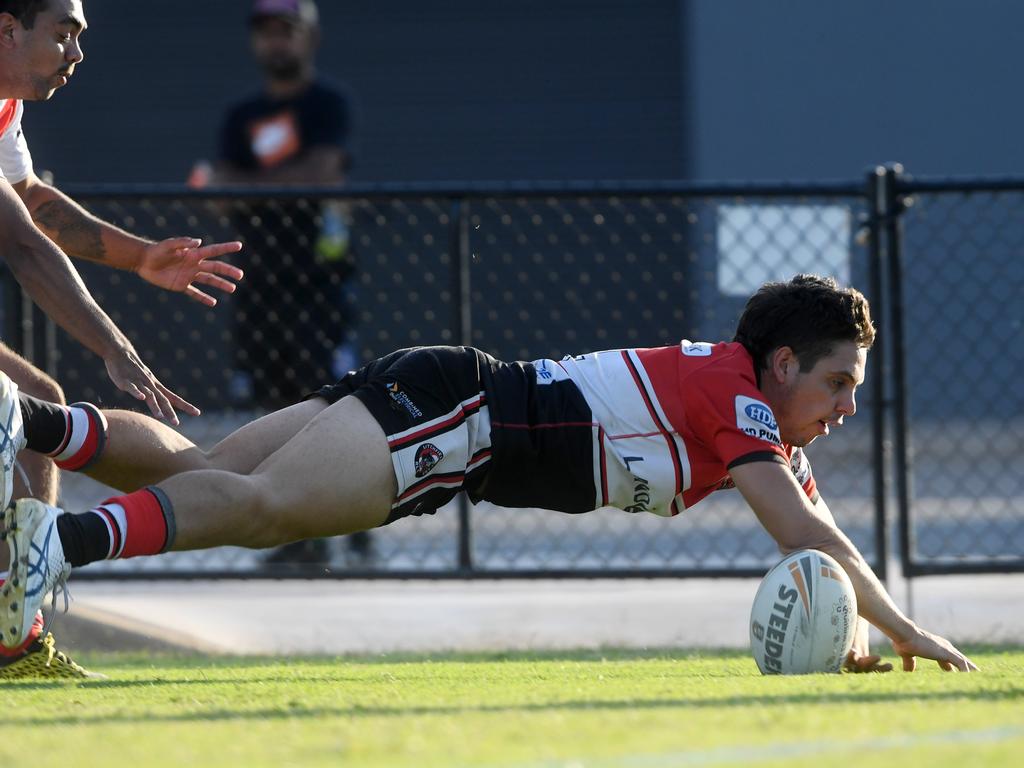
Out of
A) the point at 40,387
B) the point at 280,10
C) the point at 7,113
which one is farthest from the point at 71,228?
the point at 280,10

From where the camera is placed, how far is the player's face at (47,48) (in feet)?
15.1

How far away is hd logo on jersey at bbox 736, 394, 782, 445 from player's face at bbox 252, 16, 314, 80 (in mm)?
6275

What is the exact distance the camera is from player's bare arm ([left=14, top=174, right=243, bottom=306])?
16.0 ft

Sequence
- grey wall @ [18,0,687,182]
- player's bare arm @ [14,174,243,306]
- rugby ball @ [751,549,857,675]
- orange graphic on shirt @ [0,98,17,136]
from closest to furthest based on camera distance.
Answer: rugby ball @ [751,549,857,675] < orange graphic on shirt @ [0,98,17,136] < player's bare arm @ [14,174,243,306] < grey wall @ [18,0,687,182]

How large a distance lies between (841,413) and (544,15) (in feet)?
35.9

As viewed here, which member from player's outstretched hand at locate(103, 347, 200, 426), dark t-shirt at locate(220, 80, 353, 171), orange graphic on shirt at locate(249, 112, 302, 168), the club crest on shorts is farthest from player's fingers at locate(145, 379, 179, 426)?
orange graphic on shirt at locate(249, 112, 302, 168)

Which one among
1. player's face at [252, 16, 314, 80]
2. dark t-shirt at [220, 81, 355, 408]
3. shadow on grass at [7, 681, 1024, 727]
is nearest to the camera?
shadow on grass at [7, 681, 1024, 727]

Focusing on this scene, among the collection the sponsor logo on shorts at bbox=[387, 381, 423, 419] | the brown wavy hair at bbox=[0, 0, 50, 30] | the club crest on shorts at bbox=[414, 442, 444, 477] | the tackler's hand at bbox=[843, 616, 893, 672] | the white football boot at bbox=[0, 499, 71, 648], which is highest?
the brown wavy hair at bbox=[0, 0, 50, 30]

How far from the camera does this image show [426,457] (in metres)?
4.50

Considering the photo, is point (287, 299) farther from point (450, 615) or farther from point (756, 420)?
point (756, 420)

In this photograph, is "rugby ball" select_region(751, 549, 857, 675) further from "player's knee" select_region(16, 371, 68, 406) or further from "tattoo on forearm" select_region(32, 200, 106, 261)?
"tattoo on forearm" select_region(32, 200, 106, 261)

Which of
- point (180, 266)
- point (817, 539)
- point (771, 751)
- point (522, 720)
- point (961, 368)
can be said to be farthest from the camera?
point (961, 368)

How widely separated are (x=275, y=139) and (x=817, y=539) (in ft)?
20.7

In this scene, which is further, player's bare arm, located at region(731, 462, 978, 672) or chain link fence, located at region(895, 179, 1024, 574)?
chain link fence, located at region(895, 179, 1024, 574)
